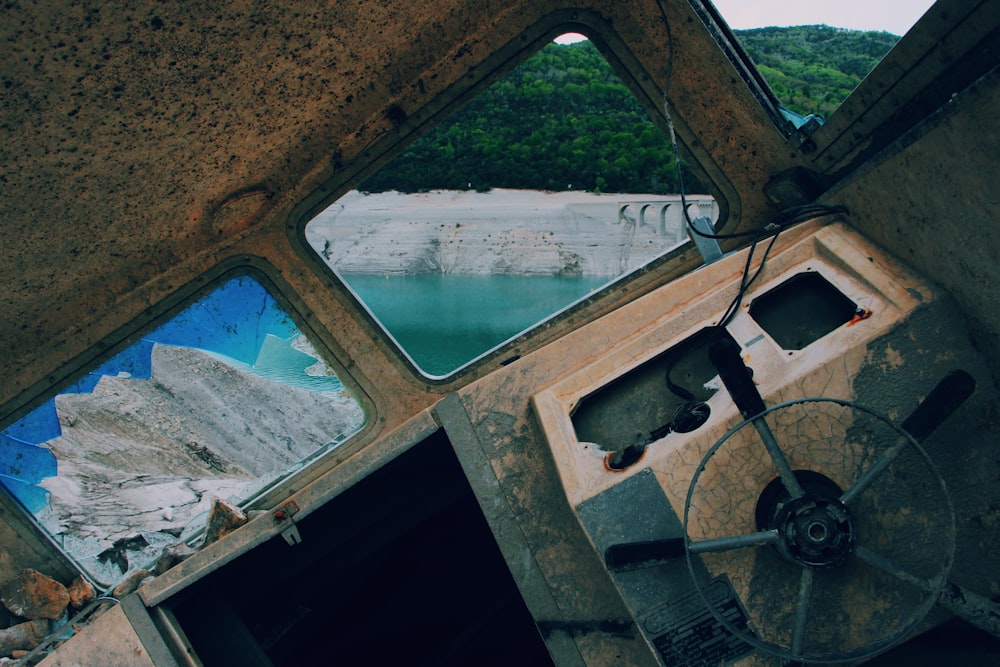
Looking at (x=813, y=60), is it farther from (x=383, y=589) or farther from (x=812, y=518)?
(x=383, y=589)

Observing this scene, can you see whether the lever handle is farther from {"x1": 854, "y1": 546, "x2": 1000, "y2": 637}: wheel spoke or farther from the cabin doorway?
the cabin doorway

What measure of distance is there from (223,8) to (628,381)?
1743mm

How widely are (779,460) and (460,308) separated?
5.44ft

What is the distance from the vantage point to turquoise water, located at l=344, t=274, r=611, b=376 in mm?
2777

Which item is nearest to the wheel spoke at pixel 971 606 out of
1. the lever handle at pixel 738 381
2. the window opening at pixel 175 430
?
the lever handle at pixel 738 381

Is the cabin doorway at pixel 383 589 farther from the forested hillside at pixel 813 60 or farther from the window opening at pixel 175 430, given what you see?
the forested hillside at pixel 813 60

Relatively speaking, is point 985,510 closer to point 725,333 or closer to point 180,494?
point 725,333

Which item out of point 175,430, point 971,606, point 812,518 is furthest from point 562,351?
point 175,430

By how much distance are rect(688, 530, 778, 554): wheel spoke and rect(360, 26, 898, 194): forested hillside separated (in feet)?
5.26

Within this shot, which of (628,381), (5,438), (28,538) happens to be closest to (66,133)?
(5,438)

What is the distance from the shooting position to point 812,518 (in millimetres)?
1482

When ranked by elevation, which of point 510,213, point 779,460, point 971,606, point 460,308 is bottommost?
point 971,606

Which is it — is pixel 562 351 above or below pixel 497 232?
below

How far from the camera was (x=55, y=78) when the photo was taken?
2105 millimetres
